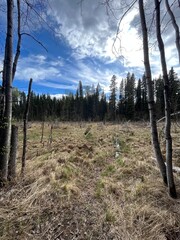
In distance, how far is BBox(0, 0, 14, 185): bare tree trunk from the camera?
3209 millimetres

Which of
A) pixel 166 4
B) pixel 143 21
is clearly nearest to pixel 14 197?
pixel 143 21

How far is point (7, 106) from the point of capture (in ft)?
10.8

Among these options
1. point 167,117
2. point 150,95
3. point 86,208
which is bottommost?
point 86,208

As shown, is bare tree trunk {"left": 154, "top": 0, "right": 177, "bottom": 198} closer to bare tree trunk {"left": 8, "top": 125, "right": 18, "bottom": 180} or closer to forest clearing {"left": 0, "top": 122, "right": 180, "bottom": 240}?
forest clearing {"left": 0, "top": 122, "right": 180, "bottom": 240}

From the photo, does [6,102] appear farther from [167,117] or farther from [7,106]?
[167,117]

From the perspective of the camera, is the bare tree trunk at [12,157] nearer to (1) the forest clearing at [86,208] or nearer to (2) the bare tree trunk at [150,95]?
(1) the forest clearing at [86,208]

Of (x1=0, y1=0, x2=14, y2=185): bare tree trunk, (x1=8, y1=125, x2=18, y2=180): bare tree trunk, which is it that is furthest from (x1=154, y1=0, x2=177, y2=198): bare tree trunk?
(x1=8, y1=125, x2=18, y2=180): bare tree trunk

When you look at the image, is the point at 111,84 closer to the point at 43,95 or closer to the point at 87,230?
the point at 43,95

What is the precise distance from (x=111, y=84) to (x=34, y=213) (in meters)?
40.4

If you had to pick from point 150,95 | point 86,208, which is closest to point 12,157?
point 86,208

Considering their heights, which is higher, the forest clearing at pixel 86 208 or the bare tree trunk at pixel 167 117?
the bare tree trunk at pixel 167 117

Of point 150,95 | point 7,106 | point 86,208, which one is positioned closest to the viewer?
point 86,208

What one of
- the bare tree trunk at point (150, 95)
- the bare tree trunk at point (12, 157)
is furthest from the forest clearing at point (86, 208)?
the bare tree trunk at point (150, 95)

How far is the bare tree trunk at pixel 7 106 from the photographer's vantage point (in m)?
3.21
